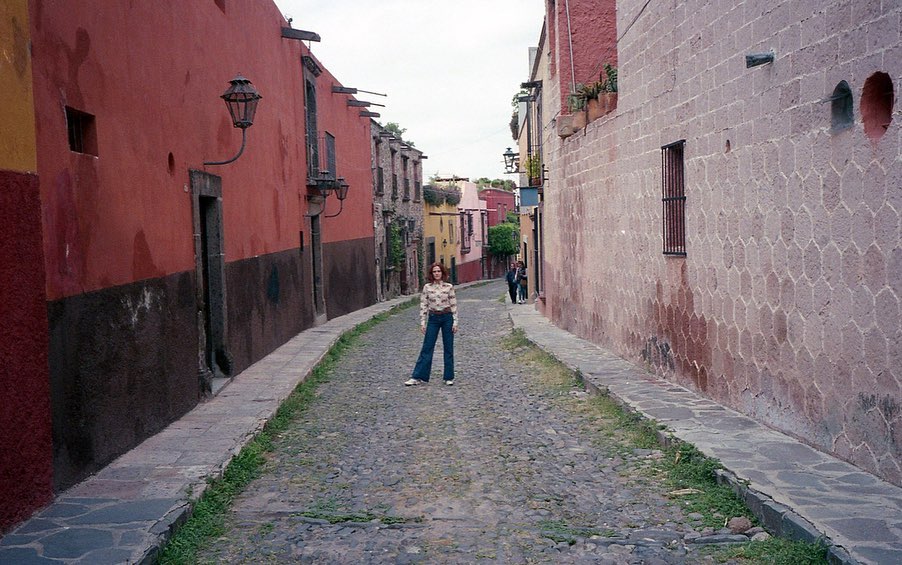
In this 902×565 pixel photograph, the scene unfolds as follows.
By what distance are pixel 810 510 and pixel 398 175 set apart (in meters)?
29.2

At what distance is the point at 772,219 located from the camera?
266 inches

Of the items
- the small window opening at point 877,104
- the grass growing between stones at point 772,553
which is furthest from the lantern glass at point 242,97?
the grass growing between stones at point 772,553

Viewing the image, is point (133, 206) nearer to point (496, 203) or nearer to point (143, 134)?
point (143, 134)

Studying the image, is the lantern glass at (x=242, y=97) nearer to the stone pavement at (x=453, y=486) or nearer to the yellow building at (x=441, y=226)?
the stone pavement at (x=453, y=486)

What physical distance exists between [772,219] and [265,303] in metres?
8.40

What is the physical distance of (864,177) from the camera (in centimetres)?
539

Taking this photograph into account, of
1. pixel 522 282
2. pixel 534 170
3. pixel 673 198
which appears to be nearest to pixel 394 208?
pixel 522 282

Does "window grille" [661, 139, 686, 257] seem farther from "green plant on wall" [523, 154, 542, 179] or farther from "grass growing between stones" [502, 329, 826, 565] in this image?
"green plant on wall" [523, 154, 542, 179]

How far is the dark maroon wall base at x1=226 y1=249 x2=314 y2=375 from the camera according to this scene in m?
11.3

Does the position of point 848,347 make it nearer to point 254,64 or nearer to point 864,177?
point 864,177

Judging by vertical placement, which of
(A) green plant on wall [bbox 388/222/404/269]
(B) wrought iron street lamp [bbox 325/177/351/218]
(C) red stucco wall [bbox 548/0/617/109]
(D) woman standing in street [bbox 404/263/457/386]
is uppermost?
(C) red stucco wall [bbox 548/0/617/109]

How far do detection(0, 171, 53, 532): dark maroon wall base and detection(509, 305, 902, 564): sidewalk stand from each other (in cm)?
404

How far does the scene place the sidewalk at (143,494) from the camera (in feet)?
14.6

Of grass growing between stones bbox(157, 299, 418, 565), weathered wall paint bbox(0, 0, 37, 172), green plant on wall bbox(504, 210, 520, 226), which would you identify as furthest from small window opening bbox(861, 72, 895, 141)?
green plant on wall bbox(504, 210, 520, 226)
